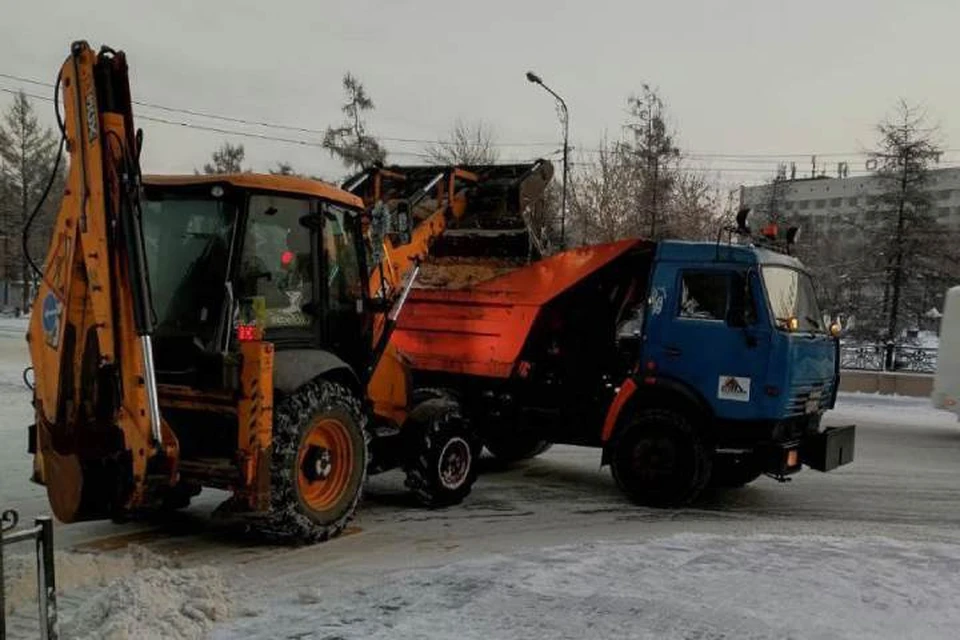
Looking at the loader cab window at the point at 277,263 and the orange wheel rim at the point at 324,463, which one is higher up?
the loader cab window at the point at 277,263

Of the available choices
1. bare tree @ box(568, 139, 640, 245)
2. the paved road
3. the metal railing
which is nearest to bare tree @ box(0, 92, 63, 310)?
bare tree @ box(568, 139, 640, 245)

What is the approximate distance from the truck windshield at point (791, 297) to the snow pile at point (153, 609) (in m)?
5.32

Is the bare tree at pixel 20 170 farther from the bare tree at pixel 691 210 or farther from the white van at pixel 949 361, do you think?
the white van at pixel 949 361

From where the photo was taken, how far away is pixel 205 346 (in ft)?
19.3

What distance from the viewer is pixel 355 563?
587cm

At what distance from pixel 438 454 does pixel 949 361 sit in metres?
10.7

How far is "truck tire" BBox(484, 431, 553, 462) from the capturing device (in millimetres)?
9906

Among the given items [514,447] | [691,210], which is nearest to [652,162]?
[691,210]

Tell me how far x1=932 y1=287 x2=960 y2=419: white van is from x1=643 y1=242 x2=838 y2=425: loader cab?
24.6 ft

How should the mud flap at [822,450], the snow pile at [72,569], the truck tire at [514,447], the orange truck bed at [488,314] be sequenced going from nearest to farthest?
the snow pile at [72,569] → the mud flap at [822,450] → the orange truck bed at [488,314] → the truck tire at [514,447]

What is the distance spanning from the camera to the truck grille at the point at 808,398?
784cm

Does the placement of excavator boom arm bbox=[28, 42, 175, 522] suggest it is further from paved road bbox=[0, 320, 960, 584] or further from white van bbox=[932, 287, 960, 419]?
white van bbox=[932, 287, 960, 419]

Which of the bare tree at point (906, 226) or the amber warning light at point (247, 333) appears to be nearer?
the amber warning light at point (247, 333)

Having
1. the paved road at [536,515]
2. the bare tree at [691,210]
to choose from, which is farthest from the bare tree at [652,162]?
the paved road at [536,515]
